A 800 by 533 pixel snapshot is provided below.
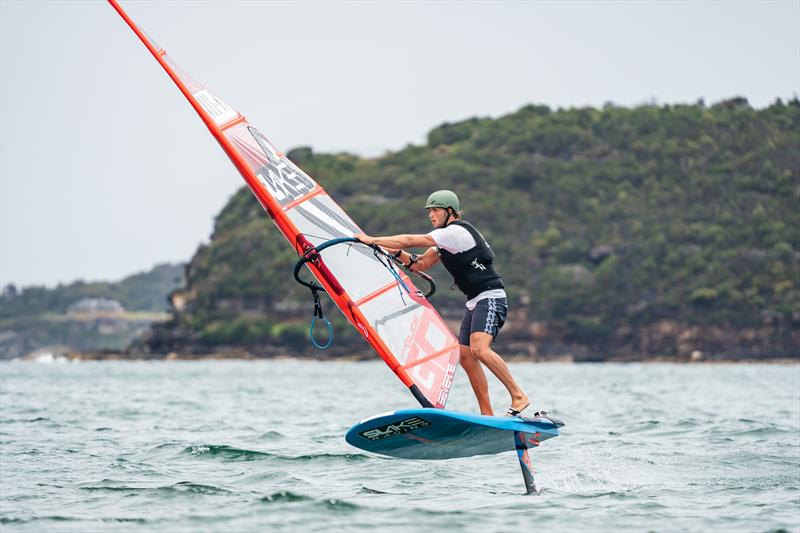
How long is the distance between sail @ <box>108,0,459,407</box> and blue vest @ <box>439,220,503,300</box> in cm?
67

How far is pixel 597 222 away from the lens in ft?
354

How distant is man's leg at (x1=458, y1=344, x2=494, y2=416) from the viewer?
32.2ft

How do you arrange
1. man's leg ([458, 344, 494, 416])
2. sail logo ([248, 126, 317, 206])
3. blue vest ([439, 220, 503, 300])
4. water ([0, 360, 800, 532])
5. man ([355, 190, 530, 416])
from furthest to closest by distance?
sail logo ([248, 126, 317, 206]), man's leg ([458, 344, 494, 416]), blue vest ([439, 220, 503, 300]), man ([355, 190, 530, 416]), water ([0, 360, 800, 532])

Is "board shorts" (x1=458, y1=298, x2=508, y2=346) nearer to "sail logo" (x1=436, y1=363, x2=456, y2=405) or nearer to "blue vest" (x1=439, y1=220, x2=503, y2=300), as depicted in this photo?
"blue vest" (x1=439, y1=220, x2=503, y2=300)

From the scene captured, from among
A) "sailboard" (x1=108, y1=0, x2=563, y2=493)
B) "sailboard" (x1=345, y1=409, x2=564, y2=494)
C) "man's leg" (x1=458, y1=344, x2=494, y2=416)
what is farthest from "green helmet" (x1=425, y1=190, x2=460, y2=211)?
"sailboard" (x1=345, y1=409, x2=564, y2=494)

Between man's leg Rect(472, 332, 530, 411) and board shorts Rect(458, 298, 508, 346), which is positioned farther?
board shorts Rect(458, 298, 508, 346)

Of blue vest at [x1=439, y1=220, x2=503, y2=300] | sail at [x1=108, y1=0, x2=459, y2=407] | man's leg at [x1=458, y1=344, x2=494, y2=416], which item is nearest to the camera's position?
blue vest at [x1=439, y1=220, x2=503, y2=300]

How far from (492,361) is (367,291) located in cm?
149

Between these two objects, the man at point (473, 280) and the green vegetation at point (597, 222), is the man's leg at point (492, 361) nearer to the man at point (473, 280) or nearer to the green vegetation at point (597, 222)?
the man at point (473, 280)

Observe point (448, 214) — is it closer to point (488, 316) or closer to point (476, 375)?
point (488, 316)

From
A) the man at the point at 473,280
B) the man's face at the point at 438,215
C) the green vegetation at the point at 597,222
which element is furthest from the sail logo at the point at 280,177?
the green vegetation at the point at 597,222

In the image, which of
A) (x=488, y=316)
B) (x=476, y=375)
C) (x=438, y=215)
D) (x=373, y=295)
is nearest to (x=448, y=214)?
(x=438, y=215)

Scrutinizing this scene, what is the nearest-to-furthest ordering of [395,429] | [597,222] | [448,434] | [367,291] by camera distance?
[395,429] < [448,434] < [367,291] < [597,222]

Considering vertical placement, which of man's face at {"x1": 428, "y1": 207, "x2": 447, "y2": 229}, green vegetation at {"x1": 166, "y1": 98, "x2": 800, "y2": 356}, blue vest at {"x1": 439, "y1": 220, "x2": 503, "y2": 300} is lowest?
blue vest at {"x1": 439, "y1": 220, "x2": 503, "y2": 300}
